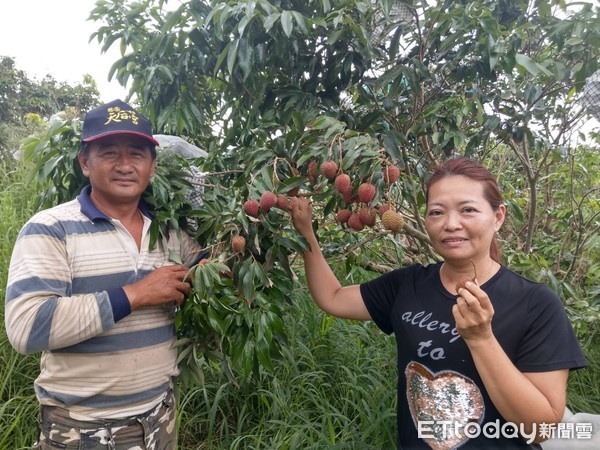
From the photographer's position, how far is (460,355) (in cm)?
119

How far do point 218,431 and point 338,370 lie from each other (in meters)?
0.73

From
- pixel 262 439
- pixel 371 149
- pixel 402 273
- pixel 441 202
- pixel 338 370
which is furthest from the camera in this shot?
pixel 338 370

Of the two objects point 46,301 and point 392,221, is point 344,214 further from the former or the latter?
point 46,301

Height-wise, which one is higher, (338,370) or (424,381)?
(424,381)

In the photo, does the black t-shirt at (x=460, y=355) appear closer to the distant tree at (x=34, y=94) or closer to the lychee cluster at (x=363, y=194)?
the lychee cluster at (x=363, y=194)

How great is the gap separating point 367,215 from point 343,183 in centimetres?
15

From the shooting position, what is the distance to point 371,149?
54.6 inches

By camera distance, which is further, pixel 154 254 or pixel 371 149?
pixel 154 254

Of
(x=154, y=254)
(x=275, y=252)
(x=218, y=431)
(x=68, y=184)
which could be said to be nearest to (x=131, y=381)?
(x=154, y=254)

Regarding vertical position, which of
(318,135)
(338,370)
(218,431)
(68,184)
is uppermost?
(318,135)

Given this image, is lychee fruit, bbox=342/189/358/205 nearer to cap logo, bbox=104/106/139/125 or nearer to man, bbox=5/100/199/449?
man, bbox=5/100/199/449

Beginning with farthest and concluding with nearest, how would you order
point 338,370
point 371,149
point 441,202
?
point 338,370 → point 371,149 → point 441,202

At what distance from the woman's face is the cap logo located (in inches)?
37.1

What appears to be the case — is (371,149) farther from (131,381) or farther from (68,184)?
(68,184)
